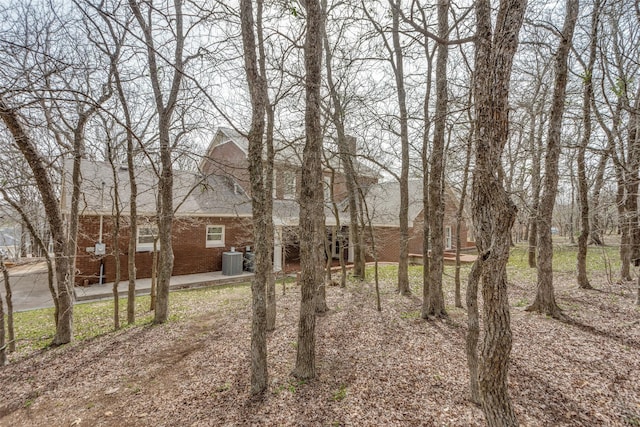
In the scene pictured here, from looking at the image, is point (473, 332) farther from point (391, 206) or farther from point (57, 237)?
point (391, 206)

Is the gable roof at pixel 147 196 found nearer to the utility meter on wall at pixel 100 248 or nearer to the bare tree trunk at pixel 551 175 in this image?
the utility meter on wall at pixel 100 248

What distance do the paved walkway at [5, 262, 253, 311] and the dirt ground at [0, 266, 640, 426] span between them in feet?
15.6

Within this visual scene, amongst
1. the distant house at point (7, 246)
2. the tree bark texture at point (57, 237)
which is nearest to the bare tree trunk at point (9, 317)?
the distant house at point (7, 246)

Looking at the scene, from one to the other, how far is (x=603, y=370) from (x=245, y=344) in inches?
211

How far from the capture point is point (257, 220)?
3.83m

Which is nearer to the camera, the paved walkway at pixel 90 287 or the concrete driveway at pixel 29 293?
the concrete driveway at pixel 29 293

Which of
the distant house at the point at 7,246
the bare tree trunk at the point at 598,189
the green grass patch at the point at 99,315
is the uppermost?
the bare tree trunk at the point at 598,189

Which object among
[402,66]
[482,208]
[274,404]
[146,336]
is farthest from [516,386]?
[402,66]

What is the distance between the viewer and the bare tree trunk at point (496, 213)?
8.75 ft

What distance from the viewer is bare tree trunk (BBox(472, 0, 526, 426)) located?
2.67m

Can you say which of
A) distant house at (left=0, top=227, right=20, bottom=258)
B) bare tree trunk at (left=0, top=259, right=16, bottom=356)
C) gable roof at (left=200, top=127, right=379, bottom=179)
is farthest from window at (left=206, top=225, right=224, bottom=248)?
bare tree trunk at (left=0, top=259, right=16, bottom=356)

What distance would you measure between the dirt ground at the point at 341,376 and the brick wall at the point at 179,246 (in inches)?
244

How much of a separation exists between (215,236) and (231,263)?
165 cm

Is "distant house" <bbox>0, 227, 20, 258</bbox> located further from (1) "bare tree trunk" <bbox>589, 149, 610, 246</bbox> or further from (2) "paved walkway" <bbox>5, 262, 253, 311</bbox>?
(1) "bare tree trunk" <bbox>589, 149, 610, 246</bbox>
